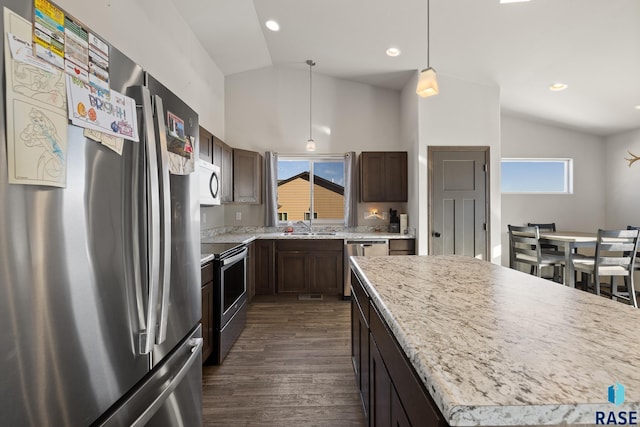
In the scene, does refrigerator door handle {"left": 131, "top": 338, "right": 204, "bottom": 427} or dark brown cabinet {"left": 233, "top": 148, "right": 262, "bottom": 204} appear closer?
refrigerator door handle {"left": 131, "top": 338, "right": 204, "bottom": 427}

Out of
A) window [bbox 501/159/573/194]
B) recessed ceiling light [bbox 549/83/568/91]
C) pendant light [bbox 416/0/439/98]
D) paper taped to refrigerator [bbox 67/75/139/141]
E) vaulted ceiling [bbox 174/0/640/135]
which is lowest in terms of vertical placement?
paper taped to refrigerator [bbox 67/75/139/141]

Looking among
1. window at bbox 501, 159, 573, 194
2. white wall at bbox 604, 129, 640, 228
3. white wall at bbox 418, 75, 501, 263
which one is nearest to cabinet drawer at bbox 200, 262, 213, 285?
white wall at bbox 418, 75, 501, 263

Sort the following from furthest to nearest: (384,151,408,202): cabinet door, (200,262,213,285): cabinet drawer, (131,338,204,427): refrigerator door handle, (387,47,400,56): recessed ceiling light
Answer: (384,151,408,202): cabinet door < (387,47,400,56): recessed ceiling light < (200,262,213,285): cabinet drawer < (131,338,204,427): refrigerator door handle

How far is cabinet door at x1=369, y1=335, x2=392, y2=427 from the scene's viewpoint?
1050 mm

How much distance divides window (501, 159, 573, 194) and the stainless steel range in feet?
14.9

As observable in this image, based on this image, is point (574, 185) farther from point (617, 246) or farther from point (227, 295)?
point (227, 295)

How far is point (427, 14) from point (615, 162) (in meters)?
4.38

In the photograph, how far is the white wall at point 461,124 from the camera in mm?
3947

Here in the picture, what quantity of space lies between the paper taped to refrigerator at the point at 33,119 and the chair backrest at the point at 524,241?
454cm

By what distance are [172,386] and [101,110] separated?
1.02 meters

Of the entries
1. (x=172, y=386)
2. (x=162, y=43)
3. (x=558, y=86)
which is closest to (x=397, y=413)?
(x=172, y=386)

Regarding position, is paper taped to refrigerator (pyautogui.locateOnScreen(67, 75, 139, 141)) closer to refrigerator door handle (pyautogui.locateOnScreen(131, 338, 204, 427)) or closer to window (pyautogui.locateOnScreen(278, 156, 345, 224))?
refrigerator door handle (pyautogui.locateOnScreen(131, 338, 204, 427))

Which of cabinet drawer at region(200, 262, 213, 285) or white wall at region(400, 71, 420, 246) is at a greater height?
white wall at region(400, 71, 420, 246)

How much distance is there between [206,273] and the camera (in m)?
2.32
